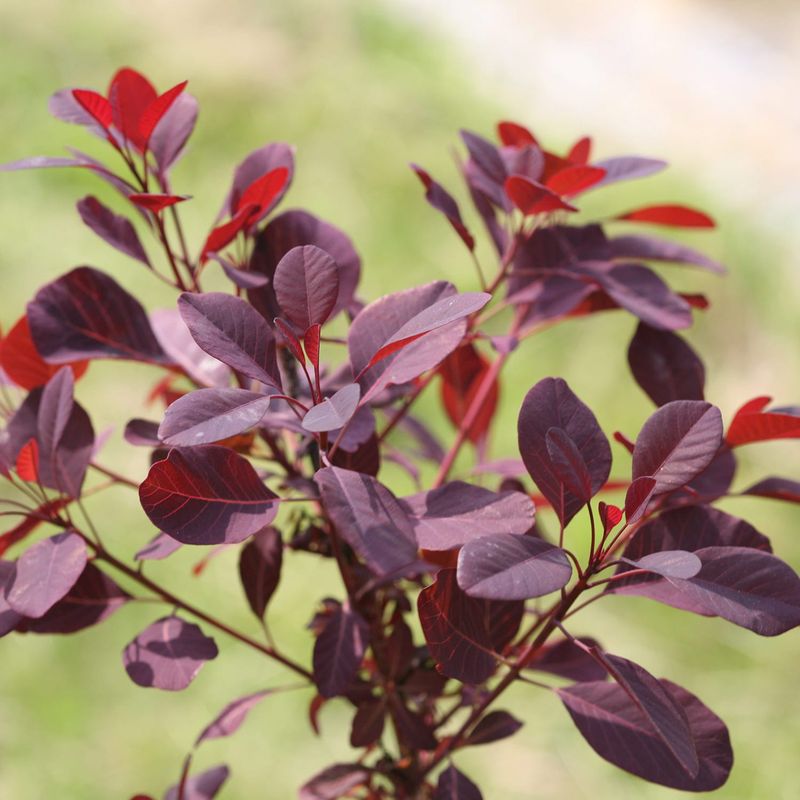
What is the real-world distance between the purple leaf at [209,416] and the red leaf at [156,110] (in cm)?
18

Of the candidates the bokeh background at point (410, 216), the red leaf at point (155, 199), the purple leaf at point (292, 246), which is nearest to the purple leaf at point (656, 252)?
the purple leaf at point (292, 246)

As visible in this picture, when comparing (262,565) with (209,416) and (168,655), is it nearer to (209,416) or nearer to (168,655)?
(168,655)

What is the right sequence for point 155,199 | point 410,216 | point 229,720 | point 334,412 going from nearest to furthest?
point 334,412, point 155,199, point 229,720, point 410,216

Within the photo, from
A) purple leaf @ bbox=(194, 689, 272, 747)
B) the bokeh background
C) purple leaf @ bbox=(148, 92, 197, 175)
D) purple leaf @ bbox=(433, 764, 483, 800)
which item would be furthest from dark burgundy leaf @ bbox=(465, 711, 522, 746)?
the bokeh background

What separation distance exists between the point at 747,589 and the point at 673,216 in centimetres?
31

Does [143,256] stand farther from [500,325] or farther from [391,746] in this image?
[500,325]

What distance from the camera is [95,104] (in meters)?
0.55

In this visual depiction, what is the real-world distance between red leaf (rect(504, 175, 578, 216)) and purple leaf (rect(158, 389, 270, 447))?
219mm

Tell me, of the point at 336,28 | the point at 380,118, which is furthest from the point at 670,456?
the point at 336,28

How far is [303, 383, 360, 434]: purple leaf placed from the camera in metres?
0.40

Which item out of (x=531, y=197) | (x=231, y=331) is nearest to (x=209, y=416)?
(x=231, y=331)

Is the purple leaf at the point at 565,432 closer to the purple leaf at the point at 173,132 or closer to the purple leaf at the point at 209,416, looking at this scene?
the purple leaf at the point at 209,416

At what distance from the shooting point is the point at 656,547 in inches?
20.4

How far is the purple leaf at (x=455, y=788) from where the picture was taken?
58 centimetres
